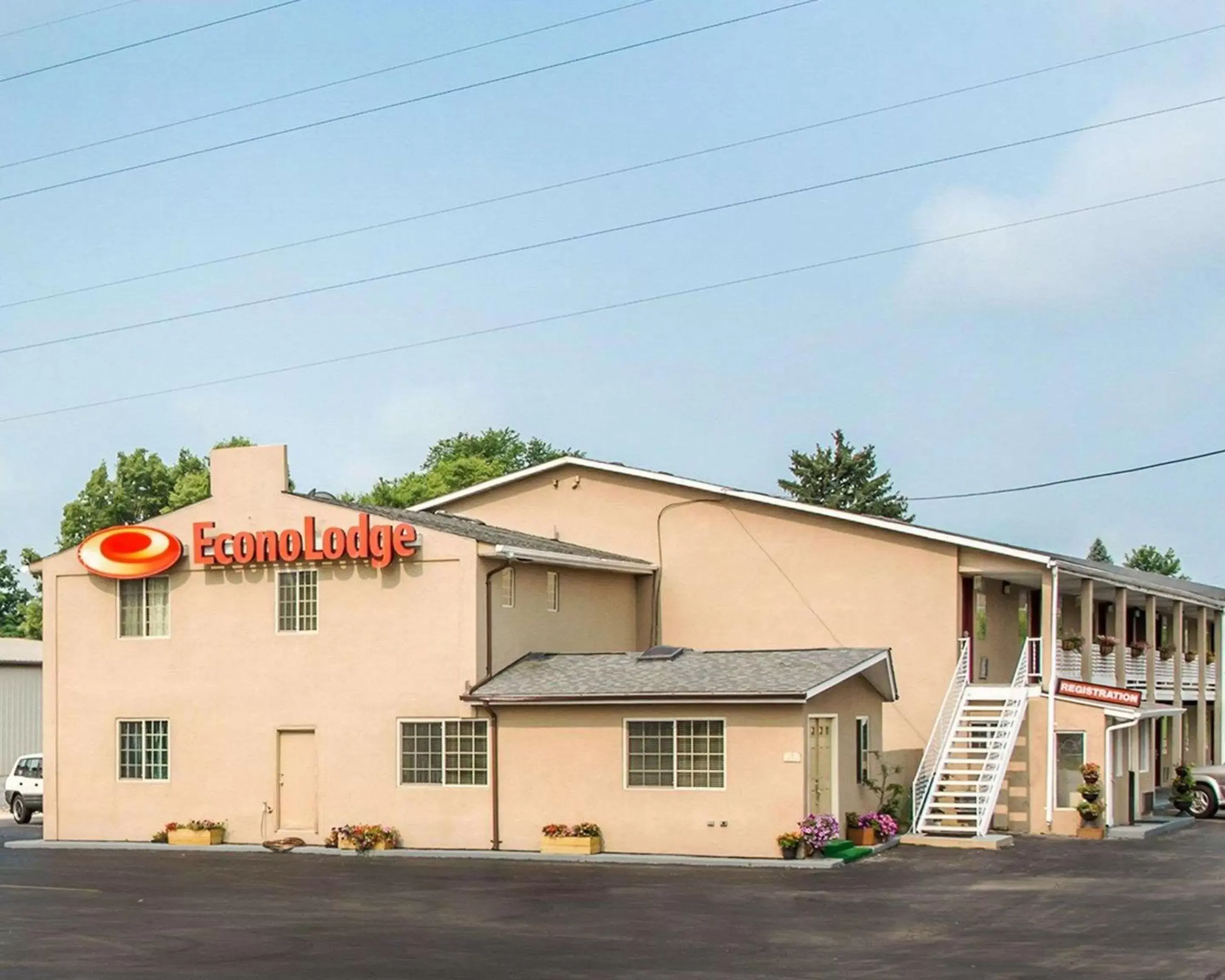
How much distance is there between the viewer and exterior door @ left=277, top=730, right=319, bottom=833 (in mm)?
36562

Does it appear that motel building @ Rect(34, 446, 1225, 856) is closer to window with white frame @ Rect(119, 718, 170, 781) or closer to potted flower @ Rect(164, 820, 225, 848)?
window with white frame @ Rect(119, 718, 170, 781)

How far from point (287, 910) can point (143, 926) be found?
2383 mm

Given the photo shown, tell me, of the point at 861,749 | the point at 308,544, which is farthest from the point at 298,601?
the point at 861,749

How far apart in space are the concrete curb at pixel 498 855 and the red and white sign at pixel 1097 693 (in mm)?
5905

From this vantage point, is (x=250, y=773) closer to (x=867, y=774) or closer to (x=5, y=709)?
(x=867, y=774)

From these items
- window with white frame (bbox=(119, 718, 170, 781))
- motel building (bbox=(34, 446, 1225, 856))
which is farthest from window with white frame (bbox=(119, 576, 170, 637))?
window with white frame (bbox=(119, 718, 170, 781))

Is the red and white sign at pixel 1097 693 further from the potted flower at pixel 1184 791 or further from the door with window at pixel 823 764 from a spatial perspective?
the door with window at pixel 823 764

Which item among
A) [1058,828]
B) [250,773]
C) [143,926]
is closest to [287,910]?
[143,926]

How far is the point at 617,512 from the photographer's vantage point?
43.8 meters

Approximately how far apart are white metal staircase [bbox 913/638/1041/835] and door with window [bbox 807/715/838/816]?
9.05 ft

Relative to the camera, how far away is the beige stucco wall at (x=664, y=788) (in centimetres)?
3222

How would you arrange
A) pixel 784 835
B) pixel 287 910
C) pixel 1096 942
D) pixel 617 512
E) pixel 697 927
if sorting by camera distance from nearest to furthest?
pixel 1096 942
pixel 697 927
pixel 287 910
pixel 784 835
pixel 617 512

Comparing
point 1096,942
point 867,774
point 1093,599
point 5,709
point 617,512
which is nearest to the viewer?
point 1096,942

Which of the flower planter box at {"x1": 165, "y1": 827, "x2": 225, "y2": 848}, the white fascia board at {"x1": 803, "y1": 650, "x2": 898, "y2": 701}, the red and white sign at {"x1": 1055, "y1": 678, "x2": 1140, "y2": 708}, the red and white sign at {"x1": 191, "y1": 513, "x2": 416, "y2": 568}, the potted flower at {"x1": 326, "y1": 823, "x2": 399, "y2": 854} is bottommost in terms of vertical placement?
the flower planter box at {"x1": 165, "y1": 827, "x2": 225, "y2": 848}
